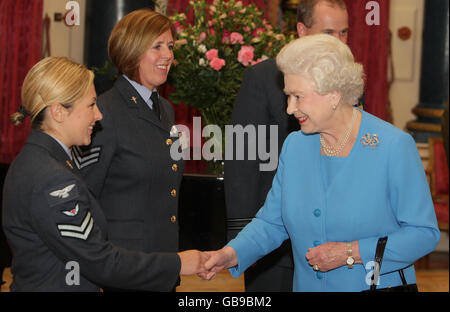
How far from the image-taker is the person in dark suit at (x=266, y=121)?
3.16 meters

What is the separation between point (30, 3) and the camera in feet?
21.7

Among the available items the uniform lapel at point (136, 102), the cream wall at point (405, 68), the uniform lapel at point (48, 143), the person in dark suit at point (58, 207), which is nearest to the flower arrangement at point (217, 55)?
the uniform lapel at point (136, 102)

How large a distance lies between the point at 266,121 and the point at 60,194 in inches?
54.9

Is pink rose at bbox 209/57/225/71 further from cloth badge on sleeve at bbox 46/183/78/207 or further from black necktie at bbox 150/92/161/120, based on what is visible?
cloth badge on sleeve at bbox 46/183/78/207

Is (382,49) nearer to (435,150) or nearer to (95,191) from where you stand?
(435,150)

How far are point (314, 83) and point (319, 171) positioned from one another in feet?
1.09

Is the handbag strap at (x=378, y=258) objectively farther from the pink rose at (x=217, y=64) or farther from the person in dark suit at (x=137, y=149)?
the pink rose at (x=217, y=64)

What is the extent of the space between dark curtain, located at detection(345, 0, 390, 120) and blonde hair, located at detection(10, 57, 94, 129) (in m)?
5.28

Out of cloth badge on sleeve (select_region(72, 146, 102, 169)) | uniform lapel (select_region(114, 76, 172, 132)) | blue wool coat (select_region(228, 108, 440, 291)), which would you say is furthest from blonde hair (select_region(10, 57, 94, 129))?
blue wool coat (select_region(228, 108, 440, 291))

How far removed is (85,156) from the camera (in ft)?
8.96

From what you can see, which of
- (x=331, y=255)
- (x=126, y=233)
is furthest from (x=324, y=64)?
(x=126, y=233)

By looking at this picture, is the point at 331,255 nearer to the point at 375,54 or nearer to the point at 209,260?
the point at 209,260

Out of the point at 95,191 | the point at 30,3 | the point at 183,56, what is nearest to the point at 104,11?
the point at 30,3

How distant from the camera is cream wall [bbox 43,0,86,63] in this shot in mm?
6836
